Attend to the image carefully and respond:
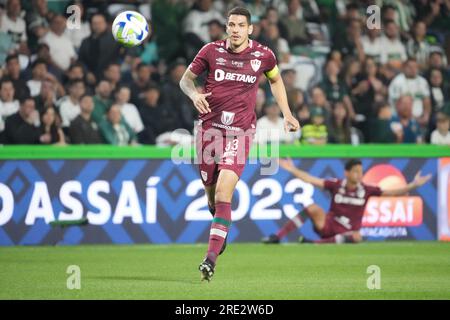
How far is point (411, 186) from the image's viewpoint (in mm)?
16344

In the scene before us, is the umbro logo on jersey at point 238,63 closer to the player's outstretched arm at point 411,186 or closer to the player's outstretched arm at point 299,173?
the player's outstretched arm at point 299,173

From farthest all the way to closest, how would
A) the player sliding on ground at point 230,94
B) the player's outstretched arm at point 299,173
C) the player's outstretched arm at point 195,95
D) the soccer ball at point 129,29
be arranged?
the player's outstretched arm at point 299,173, the soccer ball at point 129,29, the player sliding on ground at point 230,94, the player's outstretched arm at point 195,95

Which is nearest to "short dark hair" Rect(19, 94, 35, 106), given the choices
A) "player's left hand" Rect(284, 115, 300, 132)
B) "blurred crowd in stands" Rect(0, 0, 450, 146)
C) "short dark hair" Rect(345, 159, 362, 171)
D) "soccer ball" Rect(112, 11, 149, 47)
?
"blurred crowd in stands" Rect(0, 0, 450, 146)

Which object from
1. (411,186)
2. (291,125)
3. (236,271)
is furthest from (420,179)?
(291,125)

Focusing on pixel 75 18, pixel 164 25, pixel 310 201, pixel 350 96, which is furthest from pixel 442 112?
pixel 75 18

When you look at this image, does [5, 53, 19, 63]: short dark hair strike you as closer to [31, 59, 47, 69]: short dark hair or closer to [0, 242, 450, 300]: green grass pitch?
[31, 59, 47, 69]: short dark hair

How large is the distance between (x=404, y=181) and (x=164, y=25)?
516 cm

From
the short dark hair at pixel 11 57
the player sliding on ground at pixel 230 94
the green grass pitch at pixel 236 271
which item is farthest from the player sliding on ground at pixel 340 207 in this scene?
the player sliding on ground at pixel 230 94

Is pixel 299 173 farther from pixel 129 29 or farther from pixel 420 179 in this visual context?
pixel 129 29

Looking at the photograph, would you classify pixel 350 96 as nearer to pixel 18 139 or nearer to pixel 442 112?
pixel 442 112

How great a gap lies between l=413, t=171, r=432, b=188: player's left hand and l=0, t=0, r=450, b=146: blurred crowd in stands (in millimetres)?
1525

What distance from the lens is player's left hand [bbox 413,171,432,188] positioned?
1639 centimetres

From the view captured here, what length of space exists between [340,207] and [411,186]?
123 centimetres

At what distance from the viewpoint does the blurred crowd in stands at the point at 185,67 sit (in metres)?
16.5
